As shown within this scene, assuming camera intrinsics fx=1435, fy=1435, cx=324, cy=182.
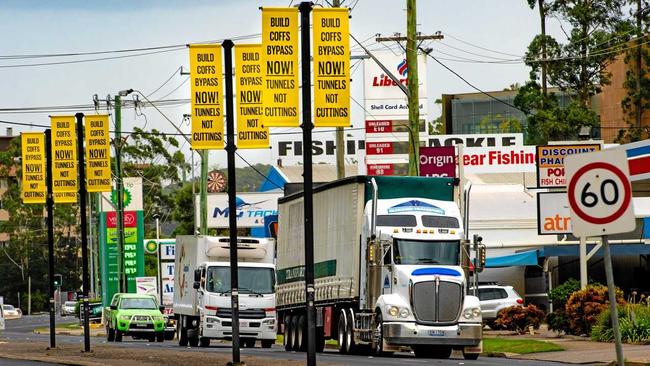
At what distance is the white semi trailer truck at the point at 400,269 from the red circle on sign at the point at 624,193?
60.2 ft

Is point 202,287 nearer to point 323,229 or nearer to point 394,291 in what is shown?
point 323,229

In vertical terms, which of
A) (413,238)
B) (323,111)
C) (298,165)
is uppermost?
(298,165)

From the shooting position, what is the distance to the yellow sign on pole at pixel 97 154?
131 feet

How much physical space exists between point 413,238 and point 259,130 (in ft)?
14.4

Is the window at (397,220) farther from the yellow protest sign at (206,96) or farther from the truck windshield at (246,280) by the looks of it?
the truck windshield at (246,280)

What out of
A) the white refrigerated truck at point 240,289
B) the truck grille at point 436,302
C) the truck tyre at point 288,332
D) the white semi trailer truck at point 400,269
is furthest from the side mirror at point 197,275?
the truck grille at point 436,302

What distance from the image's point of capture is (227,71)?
2991 cm

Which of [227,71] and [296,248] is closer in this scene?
[227,71]

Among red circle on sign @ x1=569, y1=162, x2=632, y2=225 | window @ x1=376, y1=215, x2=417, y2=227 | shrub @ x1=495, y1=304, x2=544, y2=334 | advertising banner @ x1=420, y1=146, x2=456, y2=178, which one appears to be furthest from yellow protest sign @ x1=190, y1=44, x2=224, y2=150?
advertising banner @ x1=420, y1=146, x2=456, y2=178

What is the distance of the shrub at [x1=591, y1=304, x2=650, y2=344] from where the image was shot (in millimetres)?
35938

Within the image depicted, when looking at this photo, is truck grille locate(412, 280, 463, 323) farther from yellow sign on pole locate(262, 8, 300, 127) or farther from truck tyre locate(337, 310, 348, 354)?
yellow sign on pole locate(262, 8, 300, 127)

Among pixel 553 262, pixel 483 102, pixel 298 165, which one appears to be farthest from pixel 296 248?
pixel 483 102

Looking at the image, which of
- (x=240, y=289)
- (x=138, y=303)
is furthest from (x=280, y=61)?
(x=138, y=303)

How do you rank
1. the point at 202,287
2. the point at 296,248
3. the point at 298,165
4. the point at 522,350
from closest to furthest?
1. the point at 522,350
2. the point at 296,248
3. the point at 202,287
4. the point at 298,165
